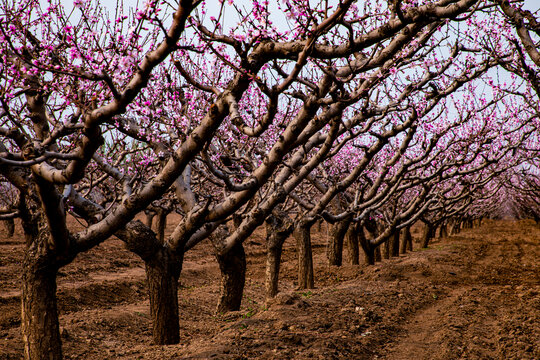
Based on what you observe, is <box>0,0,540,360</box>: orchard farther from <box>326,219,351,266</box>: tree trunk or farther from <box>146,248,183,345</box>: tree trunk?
<box>326,219,351,266</box>: tree trunk

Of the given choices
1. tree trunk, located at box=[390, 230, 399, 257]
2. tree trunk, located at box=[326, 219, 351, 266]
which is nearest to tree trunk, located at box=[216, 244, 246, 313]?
tree trunk, located at box=[326, 219, 351, 266]

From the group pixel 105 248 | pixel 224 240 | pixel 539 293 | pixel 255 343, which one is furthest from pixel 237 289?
pixel 105 248

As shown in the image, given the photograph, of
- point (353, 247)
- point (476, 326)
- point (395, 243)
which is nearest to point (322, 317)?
point (476, 326)

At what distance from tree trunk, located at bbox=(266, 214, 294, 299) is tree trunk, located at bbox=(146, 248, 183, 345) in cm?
470

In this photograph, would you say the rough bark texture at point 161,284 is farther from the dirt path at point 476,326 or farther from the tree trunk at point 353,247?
the tree trunk at point 353,247

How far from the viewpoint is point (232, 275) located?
10703 mm

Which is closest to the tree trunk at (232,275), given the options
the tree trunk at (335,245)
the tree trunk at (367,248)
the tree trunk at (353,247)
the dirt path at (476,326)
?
the dirt path at (476,326)

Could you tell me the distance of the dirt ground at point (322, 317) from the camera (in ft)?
24.7

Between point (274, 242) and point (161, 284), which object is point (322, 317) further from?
point (274, 242)

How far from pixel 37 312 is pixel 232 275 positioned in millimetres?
4999

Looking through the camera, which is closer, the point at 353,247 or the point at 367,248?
the point at 367,248

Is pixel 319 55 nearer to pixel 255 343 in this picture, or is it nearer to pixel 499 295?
pixel 255 343

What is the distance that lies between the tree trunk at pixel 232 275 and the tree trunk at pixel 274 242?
2234 mm

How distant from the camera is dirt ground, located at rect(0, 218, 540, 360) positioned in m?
7.54
